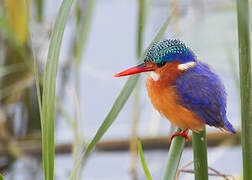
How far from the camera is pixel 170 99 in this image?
84 centimetres

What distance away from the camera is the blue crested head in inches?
29.8

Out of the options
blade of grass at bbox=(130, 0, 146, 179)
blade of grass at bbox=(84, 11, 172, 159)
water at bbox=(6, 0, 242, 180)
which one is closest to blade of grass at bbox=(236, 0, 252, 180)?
blade of grass at bbox=(84, 11, 172, 159)

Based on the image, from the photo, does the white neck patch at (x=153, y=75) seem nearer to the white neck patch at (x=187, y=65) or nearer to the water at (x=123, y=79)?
the white neck patch at (x=187, y=65)

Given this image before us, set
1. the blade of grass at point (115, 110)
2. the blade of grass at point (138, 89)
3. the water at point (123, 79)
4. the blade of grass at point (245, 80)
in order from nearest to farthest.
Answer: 1. the blade of grass at point (245, 80)
2. the blade of grass at point (115, 110)
3. the blade of grass at point (138, 89)
4. the water at point (123, 79)

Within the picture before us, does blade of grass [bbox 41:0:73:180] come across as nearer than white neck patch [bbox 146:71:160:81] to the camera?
Yes

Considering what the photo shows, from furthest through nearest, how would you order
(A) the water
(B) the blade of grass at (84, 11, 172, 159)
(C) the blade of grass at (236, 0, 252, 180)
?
(A) the water < (B) the blade of grass at (84, 11, 172, 159) < (C) the blade of grass at (236, 0, 252, 180)

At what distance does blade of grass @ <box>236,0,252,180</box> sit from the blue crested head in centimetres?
15

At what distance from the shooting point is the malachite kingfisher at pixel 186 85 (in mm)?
767

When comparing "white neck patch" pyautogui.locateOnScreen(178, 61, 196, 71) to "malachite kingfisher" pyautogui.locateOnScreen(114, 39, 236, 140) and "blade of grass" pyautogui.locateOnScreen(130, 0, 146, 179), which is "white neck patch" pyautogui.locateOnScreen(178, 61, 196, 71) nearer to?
"malachite kingfisher" pyautogui.locateOnScreen(114, 39, 236, 140)

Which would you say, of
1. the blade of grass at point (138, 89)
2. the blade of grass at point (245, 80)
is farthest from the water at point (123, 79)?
the blade of grass at point (245, 80)

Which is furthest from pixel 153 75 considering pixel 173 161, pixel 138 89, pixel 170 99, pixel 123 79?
pixel 123 79

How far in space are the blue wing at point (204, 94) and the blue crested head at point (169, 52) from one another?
3 cm

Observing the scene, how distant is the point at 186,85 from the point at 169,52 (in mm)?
78

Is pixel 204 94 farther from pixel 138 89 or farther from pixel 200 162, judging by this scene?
pixel 138 89
